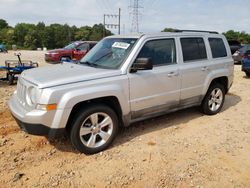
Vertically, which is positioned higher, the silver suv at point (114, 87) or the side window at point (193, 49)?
the side window at point (193, 49)

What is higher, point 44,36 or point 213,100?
point 44,36

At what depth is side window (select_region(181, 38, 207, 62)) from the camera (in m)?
5.03

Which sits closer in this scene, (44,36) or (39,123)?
(39,123)

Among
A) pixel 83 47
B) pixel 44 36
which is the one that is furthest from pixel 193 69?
pixel 44 36

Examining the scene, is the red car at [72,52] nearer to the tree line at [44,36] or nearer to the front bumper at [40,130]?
the front bumper at [40,130]

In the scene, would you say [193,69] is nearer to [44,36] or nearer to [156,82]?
[156,82]

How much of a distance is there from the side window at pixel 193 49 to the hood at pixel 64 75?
1658 mm

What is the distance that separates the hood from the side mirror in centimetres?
28

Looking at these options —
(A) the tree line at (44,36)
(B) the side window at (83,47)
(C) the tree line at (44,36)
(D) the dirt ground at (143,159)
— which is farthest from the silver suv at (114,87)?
(C) the tree line at (44,36)

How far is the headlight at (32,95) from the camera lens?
11.6 feet

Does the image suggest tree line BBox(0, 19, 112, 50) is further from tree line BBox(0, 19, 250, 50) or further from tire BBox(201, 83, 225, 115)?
tire BBox(201, 83, 225, 115)

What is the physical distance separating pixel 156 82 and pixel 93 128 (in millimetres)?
1387

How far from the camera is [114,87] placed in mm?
3963

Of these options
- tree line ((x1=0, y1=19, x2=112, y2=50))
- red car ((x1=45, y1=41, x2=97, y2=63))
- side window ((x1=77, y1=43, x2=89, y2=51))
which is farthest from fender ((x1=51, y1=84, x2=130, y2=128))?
tree line ((x1=0, y1=19, x2=112, y2=50))
